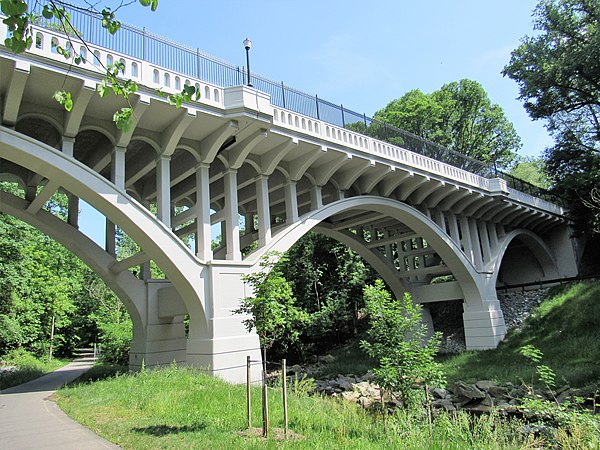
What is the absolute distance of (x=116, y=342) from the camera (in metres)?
23.5

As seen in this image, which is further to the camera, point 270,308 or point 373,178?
point 373,178

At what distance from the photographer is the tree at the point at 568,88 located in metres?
22.9

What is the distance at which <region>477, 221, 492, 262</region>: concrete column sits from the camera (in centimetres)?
2564

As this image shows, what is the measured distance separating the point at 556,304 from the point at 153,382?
23.0 m

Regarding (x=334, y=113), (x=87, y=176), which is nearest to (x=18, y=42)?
(x=87, y=176)

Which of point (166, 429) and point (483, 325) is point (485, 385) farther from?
point (166, 429)

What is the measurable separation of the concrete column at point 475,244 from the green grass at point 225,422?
1723cm

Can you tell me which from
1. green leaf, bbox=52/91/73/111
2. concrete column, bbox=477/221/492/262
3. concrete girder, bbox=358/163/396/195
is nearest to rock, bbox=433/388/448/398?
concrete girder, bbox=358/163/396/195

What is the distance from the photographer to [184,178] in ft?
48.4

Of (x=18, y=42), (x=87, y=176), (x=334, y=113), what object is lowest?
(x=18, y=42)

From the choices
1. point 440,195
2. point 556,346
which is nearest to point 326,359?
point 440,195

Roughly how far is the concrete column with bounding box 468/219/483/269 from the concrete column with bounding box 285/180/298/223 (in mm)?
13102

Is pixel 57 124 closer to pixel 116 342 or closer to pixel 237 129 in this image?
pixel 237 129

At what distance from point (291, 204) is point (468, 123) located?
28076mm
